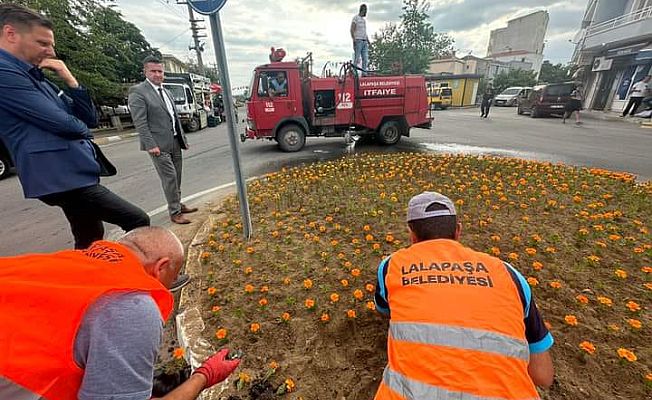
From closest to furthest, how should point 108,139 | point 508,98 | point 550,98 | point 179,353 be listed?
point 179,353 < point 108,139 < point 550,98 < point 508,98

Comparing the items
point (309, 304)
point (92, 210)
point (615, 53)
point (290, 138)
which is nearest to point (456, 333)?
point (309, 304)

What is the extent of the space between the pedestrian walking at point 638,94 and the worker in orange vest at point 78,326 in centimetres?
2055

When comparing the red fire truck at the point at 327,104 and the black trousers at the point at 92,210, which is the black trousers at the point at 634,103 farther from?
the black trousers at the point at 92,210

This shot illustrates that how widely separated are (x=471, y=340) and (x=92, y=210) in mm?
2727

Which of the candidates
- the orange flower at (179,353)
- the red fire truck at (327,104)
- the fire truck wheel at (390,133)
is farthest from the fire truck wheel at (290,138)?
the orange flower at (179,353)

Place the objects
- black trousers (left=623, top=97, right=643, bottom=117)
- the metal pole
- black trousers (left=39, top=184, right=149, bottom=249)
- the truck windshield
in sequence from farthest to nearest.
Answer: black trousers (left=623, top=97, right=643, bottom=117), the truck windshield, the metal pole, black trousers (left=39, top=184, right=149, bottom=249)

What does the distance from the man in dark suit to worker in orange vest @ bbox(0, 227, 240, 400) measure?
3089 millimetres

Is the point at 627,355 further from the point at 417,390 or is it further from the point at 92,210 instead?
the point at 92,210

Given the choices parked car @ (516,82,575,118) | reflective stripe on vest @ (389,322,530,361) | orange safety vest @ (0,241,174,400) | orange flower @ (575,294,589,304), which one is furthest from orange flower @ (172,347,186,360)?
parked car @ (516,82,575,118)

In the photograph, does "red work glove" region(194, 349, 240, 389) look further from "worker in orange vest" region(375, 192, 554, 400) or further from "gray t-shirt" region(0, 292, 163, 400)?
"worker in orange vest" region(375, 192, 554, 400)

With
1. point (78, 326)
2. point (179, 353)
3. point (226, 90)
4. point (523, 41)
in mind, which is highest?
point (523, 41)

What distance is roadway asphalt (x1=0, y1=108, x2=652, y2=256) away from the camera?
430 centimetres

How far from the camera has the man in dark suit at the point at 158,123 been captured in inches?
138

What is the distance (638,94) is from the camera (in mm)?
14125
